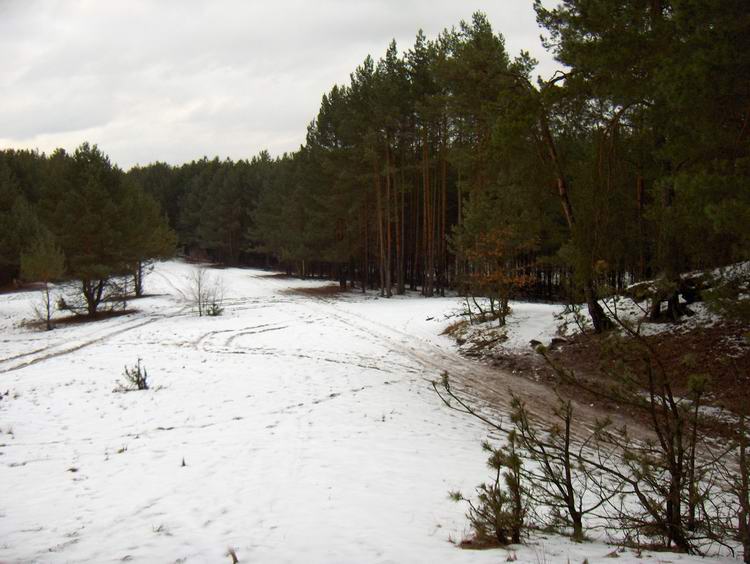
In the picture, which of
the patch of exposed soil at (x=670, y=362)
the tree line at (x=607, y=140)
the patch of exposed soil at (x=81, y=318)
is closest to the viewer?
the tree line at (x=607, y=140)

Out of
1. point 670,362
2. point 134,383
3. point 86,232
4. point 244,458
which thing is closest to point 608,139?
point 670,362

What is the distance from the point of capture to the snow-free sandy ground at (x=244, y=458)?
4496 mm

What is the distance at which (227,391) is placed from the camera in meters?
11.3

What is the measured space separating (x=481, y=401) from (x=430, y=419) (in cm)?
164

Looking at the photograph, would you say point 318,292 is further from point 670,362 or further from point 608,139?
point 670,362

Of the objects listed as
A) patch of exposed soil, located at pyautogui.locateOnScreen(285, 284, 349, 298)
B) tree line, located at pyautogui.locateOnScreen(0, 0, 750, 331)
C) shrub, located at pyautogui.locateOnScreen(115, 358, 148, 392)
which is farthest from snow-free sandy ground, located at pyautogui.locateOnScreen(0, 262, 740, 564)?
patch of exposed soil, located at pyautogui.locateOnScreen(285, 284, 349, 298)

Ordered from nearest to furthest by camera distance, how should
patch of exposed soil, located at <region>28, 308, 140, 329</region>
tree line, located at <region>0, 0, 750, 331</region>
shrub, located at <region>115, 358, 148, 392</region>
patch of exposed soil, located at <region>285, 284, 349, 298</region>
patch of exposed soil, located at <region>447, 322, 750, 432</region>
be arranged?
tree line, located at <region>0, 0, 750, 331</region> → patch of exposed soil, located at <region>447, 322, 750, 432</region> → shrub, located at <region>115, 358, 148, 392</region> → patch of exposed soil, located at <region>28, 308, 140, 329</region> → patch of exposed soil, located at <region>285, 284, 349, 298</region>

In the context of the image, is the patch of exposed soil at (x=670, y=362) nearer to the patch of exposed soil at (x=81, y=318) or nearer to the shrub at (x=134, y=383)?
the shrub at (x=134, y=383)

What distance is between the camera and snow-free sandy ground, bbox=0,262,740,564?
4.50 m

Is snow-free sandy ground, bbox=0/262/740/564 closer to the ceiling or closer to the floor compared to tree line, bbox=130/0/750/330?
closer to the floor

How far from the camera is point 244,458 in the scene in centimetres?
716

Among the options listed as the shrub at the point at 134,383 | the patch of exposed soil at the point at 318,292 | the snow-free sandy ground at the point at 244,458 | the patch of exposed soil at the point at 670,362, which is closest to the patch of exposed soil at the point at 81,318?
the snow-free sandy ground at the point at 244,458

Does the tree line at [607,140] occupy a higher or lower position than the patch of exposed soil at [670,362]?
higher

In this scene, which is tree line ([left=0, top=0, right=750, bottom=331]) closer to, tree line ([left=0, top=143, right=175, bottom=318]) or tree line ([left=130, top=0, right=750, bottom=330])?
tree line ([left=130, top=0, right=750, bottom=330])
